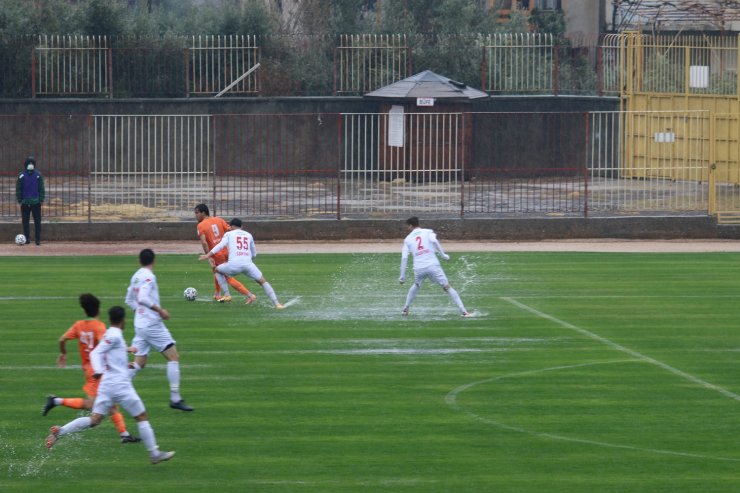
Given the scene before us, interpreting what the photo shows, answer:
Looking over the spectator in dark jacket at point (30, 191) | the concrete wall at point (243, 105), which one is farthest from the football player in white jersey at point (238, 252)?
the concrete wall at point (243, 105)

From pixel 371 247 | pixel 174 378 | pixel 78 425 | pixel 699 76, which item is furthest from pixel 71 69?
pixel 78 425

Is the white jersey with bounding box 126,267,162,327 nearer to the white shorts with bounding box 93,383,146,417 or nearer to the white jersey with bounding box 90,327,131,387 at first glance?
the white jersey with bounding box 90,327,131,387

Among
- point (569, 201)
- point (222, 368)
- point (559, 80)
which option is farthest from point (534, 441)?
point (559, 80)

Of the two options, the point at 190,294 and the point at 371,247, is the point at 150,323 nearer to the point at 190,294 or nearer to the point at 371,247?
the point at 190,294

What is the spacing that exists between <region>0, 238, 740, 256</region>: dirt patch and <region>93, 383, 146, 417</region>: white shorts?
54.9ft

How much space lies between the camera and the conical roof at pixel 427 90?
40.9 meters

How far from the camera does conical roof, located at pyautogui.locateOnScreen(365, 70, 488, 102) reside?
4091 cm

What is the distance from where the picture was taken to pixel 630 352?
18234mm

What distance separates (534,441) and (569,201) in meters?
23.8

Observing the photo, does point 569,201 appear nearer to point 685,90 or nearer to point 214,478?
point 685,90

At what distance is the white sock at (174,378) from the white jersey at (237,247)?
6666mm

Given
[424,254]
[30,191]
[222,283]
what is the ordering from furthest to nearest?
[30,191], [222,283], [424,254]

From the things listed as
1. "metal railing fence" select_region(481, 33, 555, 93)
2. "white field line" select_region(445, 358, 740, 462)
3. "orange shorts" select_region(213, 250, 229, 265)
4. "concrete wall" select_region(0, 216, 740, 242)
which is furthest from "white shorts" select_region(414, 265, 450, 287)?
"metal railing fence" select_region(481, 33, 555, 93)

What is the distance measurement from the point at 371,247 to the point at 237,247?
9248mm
